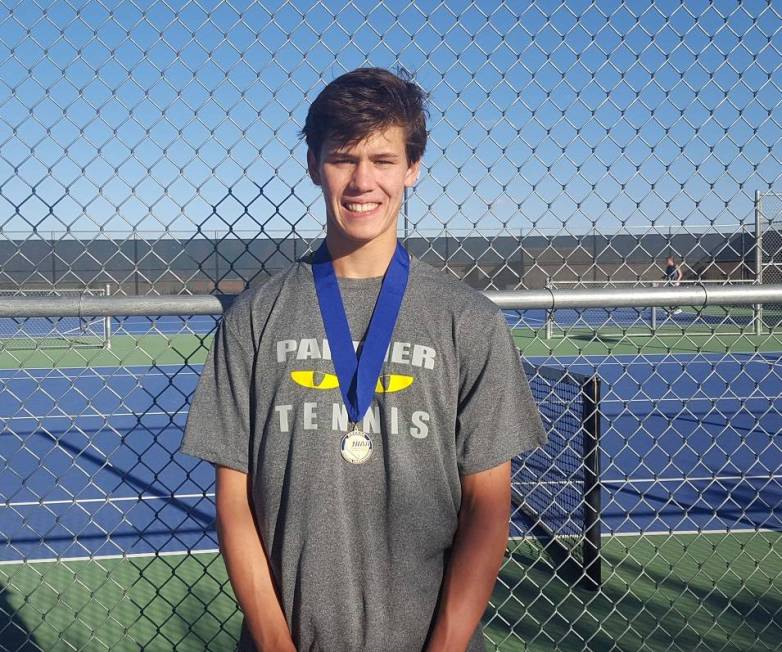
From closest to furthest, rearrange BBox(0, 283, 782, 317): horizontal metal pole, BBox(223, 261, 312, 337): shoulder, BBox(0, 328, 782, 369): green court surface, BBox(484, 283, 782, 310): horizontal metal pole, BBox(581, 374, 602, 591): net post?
BBox(223, 261, 312, 337): shoulder
BBox(0, 283, 782, 317): horizontal metal pole
BBox(484, 283, 782, 310): horizontal metal pole
BBox(581, 374, 602, 591): net post
BBox(0, 328, 782, 369): green court surface

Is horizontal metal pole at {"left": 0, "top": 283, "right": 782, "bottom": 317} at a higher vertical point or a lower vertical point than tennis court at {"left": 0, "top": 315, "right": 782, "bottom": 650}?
higher

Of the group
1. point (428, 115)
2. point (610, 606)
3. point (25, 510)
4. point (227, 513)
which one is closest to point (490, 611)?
point (610, 606)

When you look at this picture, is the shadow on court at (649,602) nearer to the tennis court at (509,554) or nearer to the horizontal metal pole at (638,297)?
the tennis court at (509,554)

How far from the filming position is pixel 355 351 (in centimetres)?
186

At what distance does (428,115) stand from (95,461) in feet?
24.1

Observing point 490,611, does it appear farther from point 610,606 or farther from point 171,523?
point 171,523

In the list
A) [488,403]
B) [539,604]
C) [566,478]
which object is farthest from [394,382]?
[566,478]

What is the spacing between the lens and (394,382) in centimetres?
185

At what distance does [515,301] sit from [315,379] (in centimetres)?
107

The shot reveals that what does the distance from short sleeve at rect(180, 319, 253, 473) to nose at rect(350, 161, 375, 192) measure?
46 centimetres

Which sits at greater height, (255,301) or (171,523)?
(255,301)

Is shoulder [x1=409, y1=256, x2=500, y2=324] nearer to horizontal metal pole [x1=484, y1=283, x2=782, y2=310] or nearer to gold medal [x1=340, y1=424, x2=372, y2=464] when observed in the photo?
gold medal [x1=340, y1=424, x2=372, y2=464]

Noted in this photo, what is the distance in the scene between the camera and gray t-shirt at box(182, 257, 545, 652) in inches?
71.6

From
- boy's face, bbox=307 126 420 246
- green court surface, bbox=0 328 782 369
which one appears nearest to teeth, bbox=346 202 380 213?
boy's face, bbox=307 126 420 246
